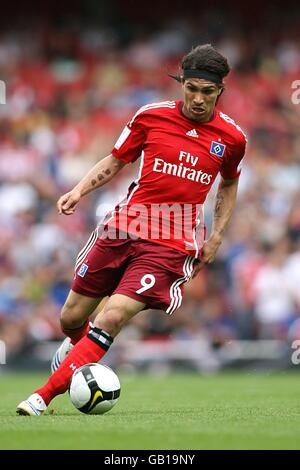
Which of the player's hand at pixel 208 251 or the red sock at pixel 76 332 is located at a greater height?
the player's hand at pixel 208 251

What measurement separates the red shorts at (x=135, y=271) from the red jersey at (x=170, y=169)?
0.10m

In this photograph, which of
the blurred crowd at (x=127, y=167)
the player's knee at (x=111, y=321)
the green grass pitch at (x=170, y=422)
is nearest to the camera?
the green grass pitch at (x=170, y=422)

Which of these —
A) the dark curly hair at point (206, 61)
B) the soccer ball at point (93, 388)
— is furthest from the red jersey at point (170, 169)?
the soccer ball at point (93, 388)

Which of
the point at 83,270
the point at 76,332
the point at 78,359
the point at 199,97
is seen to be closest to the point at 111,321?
the point at 78,359

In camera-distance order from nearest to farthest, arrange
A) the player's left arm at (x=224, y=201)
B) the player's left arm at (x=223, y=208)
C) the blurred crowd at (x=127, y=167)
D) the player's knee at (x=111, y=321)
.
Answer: the player's knee at (x=111, y=321), the player's left arm at (x=224, y=201), the player's left arm at (x=223, y=208), the blurred crowd at (x=127, y=167)

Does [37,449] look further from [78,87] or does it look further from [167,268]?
[78,87]

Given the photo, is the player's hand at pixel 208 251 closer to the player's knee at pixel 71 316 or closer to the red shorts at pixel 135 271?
the red shorts at pixel 135 271

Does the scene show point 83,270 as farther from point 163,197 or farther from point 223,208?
point 223,208

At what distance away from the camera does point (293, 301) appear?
13.9 meters

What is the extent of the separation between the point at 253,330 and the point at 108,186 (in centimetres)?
393

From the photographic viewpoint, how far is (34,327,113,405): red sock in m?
6.67

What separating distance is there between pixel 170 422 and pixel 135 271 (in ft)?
3.72

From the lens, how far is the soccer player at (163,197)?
697 cm

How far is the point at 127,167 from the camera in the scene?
16516mm
